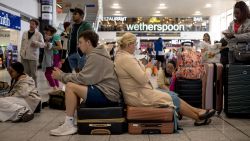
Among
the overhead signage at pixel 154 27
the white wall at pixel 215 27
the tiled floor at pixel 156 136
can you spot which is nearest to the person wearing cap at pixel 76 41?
the tiled floor at pixel 156 136

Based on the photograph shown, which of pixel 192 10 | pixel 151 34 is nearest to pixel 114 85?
pixel 192 10

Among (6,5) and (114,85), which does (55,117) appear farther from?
(6,5)

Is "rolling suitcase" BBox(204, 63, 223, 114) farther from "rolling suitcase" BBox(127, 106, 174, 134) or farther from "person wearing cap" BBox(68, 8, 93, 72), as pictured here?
"person wearing cap" BBox(68, 8, 93, 72)

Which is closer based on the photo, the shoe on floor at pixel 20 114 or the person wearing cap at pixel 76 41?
the shoe on floor at pixel 20 114

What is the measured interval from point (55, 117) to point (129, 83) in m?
1.53

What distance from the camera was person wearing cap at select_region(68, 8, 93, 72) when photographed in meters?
5.89

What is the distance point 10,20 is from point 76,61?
23.0ft

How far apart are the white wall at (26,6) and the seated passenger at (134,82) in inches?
308

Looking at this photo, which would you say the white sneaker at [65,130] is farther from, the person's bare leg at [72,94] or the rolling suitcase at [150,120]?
the rolling suitcase at [150,120]

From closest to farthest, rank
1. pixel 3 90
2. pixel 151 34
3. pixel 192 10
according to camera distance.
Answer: pixel 3 90 → pixel 192 10 → pixel 151 34

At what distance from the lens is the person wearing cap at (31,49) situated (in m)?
7.20

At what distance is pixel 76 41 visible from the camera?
596cm

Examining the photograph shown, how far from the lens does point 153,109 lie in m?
4.21

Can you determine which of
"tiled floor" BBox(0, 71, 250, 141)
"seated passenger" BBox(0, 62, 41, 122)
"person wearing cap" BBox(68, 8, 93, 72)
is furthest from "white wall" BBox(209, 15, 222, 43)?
"seated passenger" BBox(0, 62, 41, 122)
